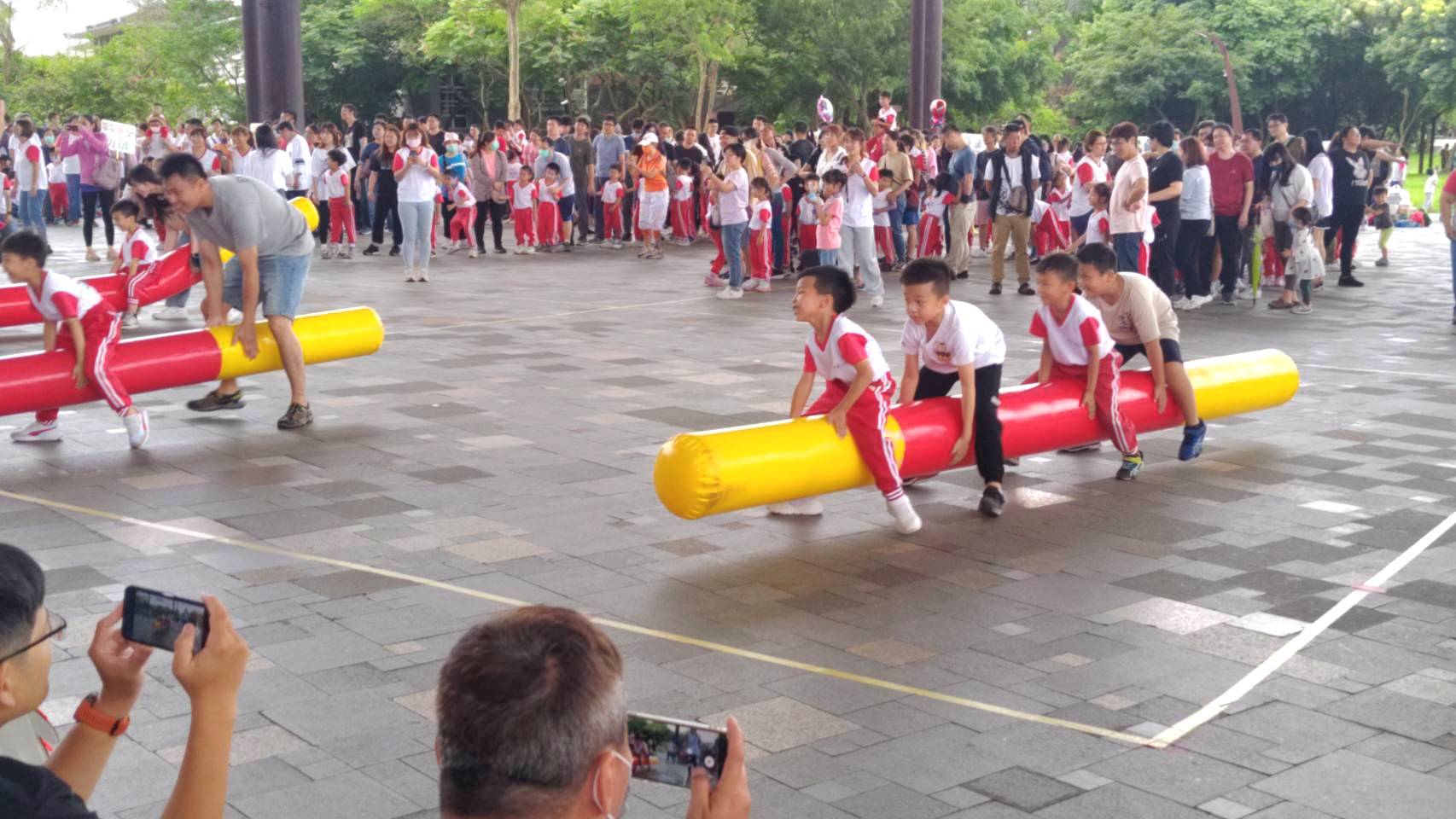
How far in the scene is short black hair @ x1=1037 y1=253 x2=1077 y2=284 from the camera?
7.27 metres

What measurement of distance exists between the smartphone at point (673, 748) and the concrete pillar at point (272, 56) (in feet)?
66.3

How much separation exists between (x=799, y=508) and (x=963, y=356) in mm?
1000

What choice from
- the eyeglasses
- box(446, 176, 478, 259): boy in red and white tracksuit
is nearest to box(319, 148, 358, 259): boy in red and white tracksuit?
box(446, 176, 478, 259): boy in red and white tracksuit

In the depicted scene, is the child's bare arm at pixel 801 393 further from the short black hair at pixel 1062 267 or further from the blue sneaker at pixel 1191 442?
the blue sneaker at pixel 1191 442

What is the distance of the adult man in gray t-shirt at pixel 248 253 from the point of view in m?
8.50

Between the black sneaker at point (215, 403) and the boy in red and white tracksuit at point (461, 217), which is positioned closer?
the black sneaker at point (215, 403)

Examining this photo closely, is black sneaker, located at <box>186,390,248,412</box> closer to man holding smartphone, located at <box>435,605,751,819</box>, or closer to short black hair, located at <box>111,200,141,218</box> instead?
short black hair, located at <box>111,200,141,218</box>

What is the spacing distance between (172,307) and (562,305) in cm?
345

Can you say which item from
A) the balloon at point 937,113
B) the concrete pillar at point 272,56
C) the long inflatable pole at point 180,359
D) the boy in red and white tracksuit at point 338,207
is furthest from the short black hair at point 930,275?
the balloon at point 937,113

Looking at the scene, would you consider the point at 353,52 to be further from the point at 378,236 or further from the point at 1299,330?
the point at 1299,330

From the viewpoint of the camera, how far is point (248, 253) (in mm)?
8531

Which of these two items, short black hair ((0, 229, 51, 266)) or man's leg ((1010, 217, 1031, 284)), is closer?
short black hair ((0, 229, 51, 266))

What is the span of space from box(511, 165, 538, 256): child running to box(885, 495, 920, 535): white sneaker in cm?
1442

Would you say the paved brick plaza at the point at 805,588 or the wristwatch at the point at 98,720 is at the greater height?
the wristwatch at the point at 98,720
